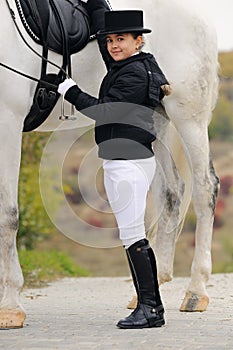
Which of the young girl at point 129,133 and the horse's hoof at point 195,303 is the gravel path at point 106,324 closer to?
the horse's hoof at point 195,303

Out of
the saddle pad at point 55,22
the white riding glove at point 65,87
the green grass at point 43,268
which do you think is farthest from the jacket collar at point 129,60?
the green grass at point 43,268

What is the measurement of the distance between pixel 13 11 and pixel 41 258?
7.01 m

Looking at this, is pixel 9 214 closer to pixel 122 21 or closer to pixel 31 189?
pixel 122 21

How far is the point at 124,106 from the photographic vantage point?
6145 millimetres

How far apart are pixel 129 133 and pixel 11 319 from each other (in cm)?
150

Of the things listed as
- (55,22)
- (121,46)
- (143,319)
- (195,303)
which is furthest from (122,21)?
(195,303)

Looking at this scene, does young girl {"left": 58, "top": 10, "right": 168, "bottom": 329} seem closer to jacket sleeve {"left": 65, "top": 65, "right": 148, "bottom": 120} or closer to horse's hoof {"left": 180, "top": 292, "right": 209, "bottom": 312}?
jacket sleeve {"left": 65, "top": 65, "right": 148, "bottom": 120}

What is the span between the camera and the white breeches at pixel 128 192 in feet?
20.3

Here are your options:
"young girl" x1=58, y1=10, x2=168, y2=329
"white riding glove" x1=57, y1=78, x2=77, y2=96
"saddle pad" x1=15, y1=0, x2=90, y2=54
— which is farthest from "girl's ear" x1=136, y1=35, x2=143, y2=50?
"saddle pad" x1=15, y1=0, x2=90, y2=54

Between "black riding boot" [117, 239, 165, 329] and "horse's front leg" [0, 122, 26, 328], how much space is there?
79 centimetres

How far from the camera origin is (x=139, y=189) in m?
6.23

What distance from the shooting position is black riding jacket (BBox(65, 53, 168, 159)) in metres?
6.12

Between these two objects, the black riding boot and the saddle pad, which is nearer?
the black riding boot

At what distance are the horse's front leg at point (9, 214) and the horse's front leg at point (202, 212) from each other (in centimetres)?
163
